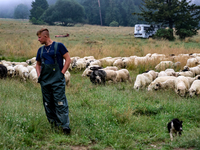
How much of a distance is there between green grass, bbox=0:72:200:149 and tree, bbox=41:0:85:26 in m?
67.5

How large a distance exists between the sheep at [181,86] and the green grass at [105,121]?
1.04 feet

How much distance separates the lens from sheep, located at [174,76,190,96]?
8.12 m

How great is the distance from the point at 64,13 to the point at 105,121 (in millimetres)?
75019

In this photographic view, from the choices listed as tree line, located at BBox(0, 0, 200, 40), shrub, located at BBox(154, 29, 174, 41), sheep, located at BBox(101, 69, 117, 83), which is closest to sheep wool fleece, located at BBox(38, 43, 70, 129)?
sheep, located at BBox(101, 69, 117, 83)

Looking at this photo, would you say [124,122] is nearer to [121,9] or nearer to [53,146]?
[53,146]

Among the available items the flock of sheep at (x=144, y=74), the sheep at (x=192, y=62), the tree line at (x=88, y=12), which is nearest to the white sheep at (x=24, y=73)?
the flock of sheep at (x=144, y=74)

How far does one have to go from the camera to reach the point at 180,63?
13.5m

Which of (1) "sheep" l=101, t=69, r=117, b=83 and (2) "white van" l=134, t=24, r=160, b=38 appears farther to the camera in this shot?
(2) "white van" l=134, t=24, r=160, b=38

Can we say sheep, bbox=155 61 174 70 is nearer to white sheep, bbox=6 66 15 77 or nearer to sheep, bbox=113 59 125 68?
sheep, bbox=113 59 125 68

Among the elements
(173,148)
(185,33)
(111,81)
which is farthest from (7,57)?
(185,33)

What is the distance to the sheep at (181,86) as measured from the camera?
812cm

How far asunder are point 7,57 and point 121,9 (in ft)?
269

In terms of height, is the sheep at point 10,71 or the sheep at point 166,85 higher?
the sheep at point 10,71

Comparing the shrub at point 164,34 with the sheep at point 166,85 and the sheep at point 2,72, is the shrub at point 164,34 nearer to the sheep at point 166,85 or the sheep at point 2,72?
the sheep at point 166,85
